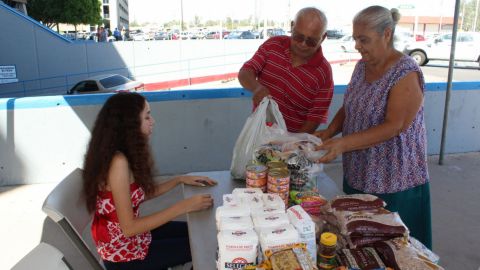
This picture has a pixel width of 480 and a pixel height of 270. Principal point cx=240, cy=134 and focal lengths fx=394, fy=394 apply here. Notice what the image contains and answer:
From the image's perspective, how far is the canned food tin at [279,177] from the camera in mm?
1573

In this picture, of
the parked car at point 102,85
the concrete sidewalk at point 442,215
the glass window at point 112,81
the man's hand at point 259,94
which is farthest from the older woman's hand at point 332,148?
the glass window at point 112,81

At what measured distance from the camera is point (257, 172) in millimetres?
1667

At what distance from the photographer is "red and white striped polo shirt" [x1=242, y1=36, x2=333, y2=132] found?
2479 mm

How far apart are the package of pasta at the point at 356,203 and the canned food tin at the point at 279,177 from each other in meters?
0.21

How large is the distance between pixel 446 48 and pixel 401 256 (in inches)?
741

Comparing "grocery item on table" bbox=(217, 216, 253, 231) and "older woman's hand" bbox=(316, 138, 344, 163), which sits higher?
"older woman's hand" bbox=(316, 138, 344, 163)

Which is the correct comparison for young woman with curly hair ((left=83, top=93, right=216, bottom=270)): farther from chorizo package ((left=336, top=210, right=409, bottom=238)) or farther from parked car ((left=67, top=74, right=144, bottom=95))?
parked car ((left=67, top=74, right=144, bottom=95))

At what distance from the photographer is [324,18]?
227 centimetres

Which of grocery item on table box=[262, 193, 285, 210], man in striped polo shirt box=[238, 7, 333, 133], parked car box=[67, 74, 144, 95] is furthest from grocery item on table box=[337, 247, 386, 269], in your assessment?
parked car box=[67, 74, 144, 95]

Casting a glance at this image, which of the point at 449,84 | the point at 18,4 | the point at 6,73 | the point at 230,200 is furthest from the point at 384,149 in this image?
the point at 18,4

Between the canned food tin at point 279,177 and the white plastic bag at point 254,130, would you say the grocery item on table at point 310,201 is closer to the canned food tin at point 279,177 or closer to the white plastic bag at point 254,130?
the canned food tin at point 279,177


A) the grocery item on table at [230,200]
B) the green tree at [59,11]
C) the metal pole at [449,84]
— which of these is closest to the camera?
the grocery item on table at [230,200]

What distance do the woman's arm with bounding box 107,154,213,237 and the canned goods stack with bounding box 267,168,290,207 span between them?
1.09 ft

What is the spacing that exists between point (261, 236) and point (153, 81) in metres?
16.0
